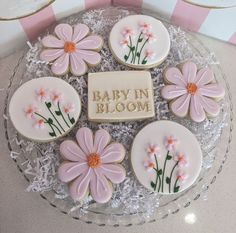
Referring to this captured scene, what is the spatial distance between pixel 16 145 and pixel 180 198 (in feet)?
1.19

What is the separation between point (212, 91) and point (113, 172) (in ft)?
0.91

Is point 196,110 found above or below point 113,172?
above

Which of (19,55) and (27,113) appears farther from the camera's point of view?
(19,55)

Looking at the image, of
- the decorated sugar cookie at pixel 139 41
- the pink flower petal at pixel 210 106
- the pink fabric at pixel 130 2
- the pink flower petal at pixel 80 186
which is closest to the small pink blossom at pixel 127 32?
the decorated sugar cookie at pixel 139 41

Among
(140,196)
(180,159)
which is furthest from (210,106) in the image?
(140,196)

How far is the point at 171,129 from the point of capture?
0.80 m

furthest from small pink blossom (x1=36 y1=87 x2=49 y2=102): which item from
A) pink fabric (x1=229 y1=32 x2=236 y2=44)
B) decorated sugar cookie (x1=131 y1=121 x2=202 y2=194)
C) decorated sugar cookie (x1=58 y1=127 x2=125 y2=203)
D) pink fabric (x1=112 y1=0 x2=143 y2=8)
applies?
pink fabric (x1=229 y1=32 x2=236 y2=44)

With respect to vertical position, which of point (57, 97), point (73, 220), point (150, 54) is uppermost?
point (150, 54)

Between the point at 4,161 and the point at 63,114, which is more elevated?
the point at 63,114

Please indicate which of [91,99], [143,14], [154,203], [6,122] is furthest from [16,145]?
[143,14]

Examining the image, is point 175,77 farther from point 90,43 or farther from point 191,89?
point 90,43

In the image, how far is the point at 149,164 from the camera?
2.52 ft

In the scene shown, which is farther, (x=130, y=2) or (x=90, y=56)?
(x=130, y=2)

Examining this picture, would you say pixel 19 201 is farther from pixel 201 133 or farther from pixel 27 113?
pixel 201 133
